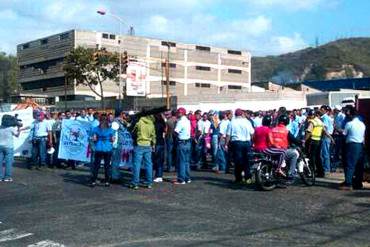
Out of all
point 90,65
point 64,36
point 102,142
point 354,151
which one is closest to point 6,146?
point 102,142

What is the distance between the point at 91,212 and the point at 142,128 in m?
3.72

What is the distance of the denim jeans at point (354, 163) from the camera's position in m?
14.0

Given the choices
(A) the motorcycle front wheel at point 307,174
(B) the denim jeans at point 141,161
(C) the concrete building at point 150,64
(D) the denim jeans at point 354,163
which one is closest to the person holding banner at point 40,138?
(B) the denim jeans at point 141,161

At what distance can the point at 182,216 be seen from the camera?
1088 cm

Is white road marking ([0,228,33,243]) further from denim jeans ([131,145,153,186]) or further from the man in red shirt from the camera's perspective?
the man in red shirt

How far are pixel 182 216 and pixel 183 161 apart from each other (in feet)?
15.5

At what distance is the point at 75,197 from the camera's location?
13.5m

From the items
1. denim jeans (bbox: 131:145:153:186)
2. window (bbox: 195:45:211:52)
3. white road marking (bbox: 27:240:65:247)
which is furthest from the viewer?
window (bbox: 195:45:211:52)

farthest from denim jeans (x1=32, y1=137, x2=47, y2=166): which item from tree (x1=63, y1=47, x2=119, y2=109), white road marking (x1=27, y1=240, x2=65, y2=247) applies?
tree (x1=63, y1=47, x2=119, y2=109)

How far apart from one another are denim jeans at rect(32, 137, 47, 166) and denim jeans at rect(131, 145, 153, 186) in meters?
6.03

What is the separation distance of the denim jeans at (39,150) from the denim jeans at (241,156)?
716 centimetres

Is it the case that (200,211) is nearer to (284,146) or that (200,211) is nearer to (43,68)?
(284,146)

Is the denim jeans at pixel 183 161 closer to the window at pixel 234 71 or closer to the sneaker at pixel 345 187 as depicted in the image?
the sneaker at pixel 345 187

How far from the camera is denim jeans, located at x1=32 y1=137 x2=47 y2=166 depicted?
19.8 metres
